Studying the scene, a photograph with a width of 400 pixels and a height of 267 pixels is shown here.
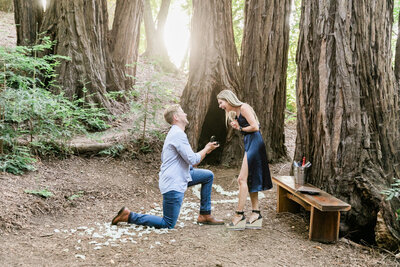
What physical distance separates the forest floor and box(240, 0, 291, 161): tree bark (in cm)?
183

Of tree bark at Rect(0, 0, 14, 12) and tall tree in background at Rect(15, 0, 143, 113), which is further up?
tree bark at Rect(0, 0, 14, 12)

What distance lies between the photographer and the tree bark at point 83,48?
7715 millimetres

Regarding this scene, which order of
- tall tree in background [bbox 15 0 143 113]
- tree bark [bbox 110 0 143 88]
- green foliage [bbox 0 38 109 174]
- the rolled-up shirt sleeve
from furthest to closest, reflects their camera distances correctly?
1. tree bark [bbox 110 0 143 88]
2. tall tree in background [bbox 15 0 143 113]
3. green foliage [bbox 0 38 109 174]
4. the rolled-up shirt sleeve

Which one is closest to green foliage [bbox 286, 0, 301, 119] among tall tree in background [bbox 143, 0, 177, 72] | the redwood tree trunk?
the redwood tree trunk

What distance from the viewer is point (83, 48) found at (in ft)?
26.0

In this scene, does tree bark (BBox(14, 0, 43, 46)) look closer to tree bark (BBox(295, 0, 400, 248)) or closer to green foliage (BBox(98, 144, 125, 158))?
green foliage (BBox(98, 144, 125, 158))

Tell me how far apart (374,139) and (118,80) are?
6429 millimetres

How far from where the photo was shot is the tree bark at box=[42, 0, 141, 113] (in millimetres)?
7715

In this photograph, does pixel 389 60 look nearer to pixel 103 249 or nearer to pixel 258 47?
pixel 258 47

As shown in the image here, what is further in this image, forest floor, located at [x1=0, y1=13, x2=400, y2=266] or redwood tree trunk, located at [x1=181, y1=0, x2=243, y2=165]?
redwood tree trunk, located at [x1=181, y1=0, x2=243, y2=165]

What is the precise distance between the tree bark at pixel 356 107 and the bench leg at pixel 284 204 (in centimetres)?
59

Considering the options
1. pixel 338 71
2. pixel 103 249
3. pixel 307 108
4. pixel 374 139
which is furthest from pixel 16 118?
pixel 374 139

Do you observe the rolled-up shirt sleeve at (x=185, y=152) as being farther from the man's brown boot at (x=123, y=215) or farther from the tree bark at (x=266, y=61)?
the tree bark at (x=266, y=61)

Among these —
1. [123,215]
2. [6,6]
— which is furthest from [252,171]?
[6,6]
